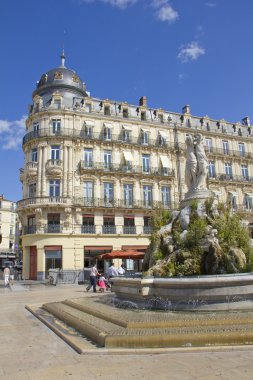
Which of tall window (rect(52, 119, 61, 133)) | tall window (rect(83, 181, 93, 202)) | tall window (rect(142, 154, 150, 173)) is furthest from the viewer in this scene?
tall window (rect(142, 154, 150, 173))

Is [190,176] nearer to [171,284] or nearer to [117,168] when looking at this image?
[171,284]

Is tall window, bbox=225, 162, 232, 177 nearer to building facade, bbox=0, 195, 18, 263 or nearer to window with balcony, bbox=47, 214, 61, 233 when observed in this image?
window with balcony, bbox=47, 214, 61, 233

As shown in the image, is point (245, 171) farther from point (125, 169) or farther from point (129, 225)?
point (129, 225)

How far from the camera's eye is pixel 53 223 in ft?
104

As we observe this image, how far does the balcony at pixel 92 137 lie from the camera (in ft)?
109

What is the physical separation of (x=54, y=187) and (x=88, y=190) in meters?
3.16

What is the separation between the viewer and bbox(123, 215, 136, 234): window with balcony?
33.8 metres

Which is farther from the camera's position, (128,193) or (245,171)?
(245,171)

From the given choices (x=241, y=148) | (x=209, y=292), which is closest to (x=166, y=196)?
(x=241, y=148)

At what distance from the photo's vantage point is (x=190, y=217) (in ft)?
41.3

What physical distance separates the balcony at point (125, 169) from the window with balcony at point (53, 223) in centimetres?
487

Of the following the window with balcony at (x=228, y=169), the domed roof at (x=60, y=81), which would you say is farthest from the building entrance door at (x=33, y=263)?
the window with balcony at (x=228, y=169)

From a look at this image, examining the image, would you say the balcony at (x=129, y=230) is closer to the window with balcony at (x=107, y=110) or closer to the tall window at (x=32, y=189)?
the tall window at (x=32, y=189)

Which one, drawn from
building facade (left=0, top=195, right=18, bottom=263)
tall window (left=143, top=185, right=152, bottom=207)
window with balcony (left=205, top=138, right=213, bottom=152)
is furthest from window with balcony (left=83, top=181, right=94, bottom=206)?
building facade (left=0, top=195, right=18, bottom=263)
